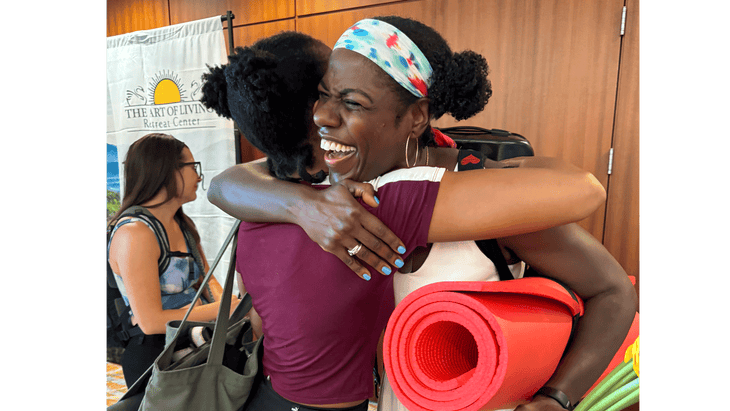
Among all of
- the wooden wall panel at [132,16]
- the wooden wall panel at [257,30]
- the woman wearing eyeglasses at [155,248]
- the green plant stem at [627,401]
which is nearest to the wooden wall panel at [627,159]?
the green plant stem at [627,401]

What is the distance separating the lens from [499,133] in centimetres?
91

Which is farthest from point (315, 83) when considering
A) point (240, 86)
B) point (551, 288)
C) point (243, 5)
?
point (243, 5)

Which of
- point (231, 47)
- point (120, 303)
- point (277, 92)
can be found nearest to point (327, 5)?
point (231, 47)

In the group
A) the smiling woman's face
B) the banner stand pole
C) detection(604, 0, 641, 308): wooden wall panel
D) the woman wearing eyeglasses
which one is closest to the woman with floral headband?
the smiling woman's face

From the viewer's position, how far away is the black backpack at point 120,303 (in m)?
1.52

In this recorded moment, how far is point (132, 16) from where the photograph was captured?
153 centimetres

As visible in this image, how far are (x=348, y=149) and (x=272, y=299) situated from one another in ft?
0.95

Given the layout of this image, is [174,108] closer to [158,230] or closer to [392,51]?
[158,230]

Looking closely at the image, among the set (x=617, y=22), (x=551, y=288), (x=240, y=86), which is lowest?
(x=551, y=288)

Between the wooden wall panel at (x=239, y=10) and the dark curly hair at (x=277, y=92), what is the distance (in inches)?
22.0

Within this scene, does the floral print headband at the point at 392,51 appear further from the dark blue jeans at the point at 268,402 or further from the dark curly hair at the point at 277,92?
the dark blue jeans at the point at 268,402

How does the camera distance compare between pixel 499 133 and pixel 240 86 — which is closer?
pixel 240 86

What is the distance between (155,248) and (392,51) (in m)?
1.23
